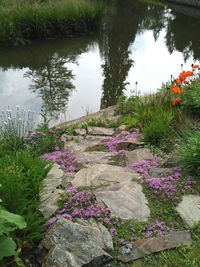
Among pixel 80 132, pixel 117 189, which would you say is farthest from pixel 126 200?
pixel 80 132

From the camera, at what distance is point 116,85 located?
13.7 metres

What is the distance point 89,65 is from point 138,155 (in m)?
11.0

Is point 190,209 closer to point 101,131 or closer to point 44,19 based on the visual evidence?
point 101,131

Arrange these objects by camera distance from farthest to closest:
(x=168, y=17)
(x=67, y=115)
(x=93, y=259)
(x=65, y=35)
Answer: (x=168, y=17)
(x=65, y=35)
(x=67, y=115)
(x=93, y=259)

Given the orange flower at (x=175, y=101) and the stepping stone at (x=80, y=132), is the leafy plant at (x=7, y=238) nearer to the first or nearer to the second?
the stepping stone at (x=80, y=132)

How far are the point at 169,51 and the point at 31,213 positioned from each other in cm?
1740

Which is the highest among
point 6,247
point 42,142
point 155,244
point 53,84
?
point 53,84

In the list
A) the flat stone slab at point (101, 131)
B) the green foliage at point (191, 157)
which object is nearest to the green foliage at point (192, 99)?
the flat stone slab at point (101, 131)

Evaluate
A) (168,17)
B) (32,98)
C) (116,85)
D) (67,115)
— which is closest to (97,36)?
(116,85)

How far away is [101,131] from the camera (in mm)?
6844

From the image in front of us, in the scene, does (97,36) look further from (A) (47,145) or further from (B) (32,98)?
(A) (47,145)

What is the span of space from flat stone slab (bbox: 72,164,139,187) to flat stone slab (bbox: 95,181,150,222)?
173 millimetres

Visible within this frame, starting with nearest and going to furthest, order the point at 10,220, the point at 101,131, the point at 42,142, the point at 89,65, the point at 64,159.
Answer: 1. the point at 10,220
2. the point at 64,159
3. the point at 42,142
4. the point at 101,131
5. the point at 89,65

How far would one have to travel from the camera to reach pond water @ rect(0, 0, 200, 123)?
38.5 feet
